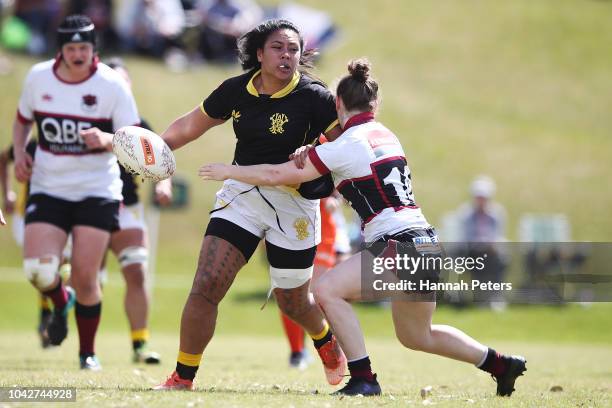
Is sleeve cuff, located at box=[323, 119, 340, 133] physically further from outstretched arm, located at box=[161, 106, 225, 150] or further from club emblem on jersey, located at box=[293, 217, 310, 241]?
outstretched arm, located at box=[161, 106, 225, 150]

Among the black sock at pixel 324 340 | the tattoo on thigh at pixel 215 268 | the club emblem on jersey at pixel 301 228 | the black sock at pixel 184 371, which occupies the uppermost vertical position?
the club emblem on jersey at pixel 301 228

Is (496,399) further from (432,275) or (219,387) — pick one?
(219,387)

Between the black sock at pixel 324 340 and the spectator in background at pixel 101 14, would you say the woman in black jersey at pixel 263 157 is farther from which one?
the spectator in background at pixel 101 14

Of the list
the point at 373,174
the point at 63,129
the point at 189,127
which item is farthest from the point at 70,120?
the point at 373,174

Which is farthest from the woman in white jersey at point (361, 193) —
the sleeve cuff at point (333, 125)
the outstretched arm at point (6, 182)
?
the outstretched arm at point (6, 182)

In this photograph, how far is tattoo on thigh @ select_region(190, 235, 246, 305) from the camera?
249 inches

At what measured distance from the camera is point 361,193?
616 centimetres

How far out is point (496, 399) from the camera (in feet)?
20.8

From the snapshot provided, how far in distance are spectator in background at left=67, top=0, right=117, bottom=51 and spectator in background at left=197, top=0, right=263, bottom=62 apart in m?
2.18

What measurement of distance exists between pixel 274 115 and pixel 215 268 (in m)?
1.04

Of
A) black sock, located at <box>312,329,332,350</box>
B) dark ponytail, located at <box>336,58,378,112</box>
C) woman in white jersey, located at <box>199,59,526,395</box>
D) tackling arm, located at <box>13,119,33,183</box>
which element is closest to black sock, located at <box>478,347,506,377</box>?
woman in white jersey, located at <box>199,59,526,395</box>

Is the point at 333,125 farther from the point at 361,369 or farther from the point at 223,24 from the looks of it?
the point at 223,24

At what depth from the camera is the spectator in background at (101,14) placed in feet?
77.0

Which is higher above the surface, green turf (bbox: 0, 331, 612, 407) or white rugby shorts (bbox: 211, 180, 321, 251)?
white rugby shorts (bbox: 211, 180, 321, 251)
